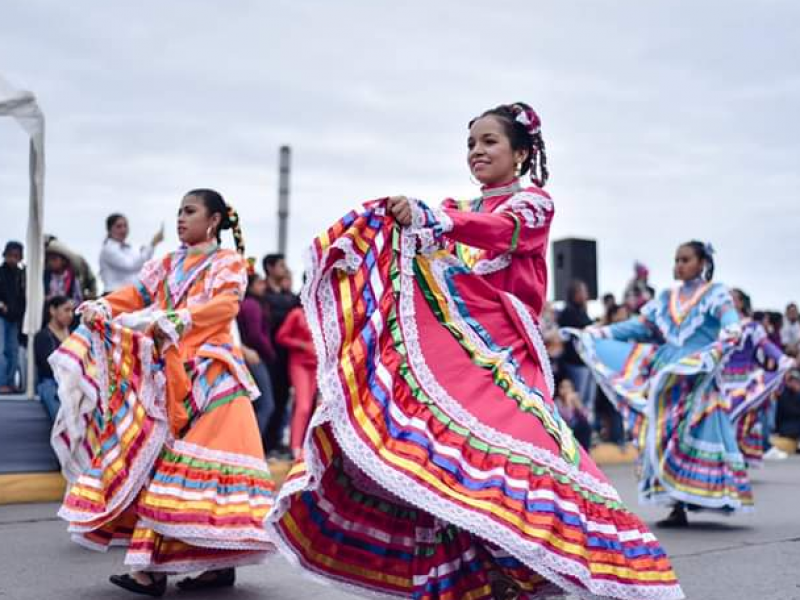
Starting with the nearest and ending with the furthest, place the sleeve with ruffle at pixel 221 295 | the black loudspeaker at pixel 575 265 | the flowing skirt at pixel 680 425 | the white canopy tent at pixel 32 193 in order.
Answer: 1. the sleeve with ruffle at pixel 221 295
2. the flowing skirt at pixel 680 425
3. the white canopy tent at pixel 32 193
4. the black loudspeaker at pixel 575 265

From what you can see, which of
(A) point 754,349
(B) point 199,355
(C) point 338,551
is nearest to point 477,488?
(C) point 338,551

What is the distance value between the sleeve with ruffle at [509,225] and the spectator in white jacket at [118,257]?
19.1 feet

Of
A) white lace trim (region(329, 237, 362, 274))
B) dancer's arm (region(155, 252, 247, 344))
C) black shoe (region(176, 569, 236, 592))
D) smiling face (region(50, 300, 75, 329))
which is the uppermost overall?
white lace trim (region(329, 237, 362, 274))

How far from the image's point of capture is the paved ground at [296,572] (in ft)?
15.1

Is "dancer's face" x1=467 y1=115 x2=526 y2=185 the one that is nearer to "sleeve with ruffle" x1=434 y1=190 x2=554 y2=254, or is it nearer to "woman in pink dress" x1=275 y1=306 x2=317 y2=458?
"sleeve with ruffle" x1=434 y1=190 x2=554 y2=254

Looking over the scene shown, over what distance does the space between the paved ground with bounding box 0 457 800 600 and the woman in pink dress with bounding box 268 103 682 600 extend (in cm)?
128

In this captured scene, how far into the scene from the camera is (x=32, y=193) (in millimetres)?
8414

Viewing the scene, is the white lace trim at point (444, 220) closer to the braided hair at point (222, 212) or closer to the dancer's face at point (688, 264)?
the braided hair at point (222, 212)

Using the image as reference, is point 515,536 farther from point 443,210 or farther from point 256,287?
point 256,287

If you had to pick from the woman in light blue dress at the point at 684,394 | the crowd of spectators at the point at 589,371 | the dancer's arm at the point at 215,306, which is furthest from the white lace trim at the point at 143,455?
the crowd of spectators at the point at 589,371

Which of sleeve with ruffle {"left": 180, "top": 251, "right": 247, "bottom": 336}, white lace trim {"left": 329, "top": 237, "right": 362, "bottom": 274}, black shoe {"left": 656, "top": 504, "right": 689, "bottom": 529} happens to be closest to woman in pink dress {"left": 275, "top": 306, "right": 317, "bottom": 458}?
black shoe {"left": 656, "top": 504, "right": 689, "bottom": 529}

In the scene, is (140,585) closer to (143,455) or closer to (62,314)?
(143,455)

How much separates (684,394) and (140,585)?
3885mm

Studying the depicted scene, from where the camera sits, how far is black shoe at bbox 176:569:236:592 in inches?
186
